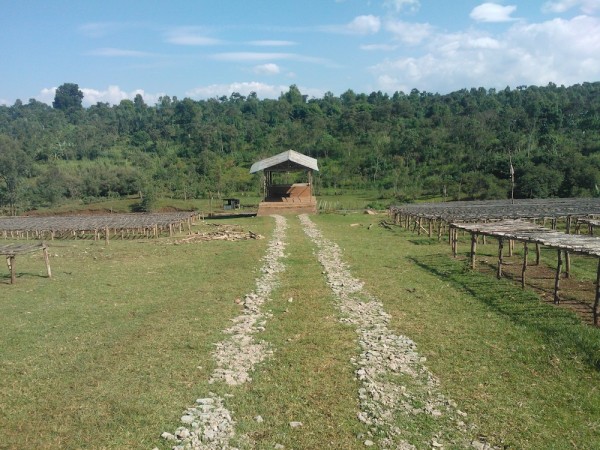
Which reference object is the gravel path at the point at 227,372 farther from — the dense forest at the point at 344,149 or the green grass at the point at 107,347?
the dense forest at the point at 344,149

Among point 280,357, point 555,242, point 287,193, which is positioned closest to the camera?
point 280,357

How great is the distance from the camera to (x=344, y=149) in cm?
7944

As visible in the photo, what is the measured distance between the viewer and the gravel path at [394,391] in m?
6.34

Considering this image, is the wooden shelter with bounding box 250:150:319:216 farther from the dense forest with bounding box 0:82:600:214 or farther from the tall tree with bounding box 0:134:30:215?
the tall tree with bounding box 0:134:30:215

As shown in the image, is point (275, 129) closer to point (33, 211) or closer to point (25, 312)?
point (33, 211)

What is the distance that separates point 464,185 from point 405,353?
5154 centimetres

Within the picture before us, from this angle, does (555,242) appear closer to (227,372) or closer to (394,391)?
(394,391)

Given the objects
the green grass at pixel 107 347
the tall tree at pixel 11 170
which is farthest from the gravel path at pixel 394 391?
the tall tree at pixel 11 170

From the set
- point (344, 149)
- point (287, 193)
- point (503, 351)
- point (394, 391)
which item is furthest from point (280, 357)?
point (344, 149)

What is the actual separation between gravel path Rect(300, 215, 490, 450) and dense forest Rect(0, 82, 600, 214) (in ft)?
152

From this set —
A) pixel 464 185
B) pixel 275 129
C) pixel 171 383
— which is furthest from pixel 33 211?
pixel 171 383

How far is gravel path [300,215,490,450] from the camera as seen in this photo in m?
6.34

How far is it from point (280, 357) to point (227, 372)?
112 centimetres

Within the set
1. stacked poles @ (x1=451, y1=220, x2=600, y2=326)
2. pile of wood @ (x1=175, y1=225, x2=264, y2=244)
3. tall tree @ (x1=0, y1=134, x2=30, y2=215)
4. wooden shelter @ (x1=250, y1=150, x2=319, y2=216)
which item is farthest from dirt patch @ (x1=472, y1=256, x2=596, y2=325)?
tall tree @ (x1=0, y1=134, x2=30, y2=215)
